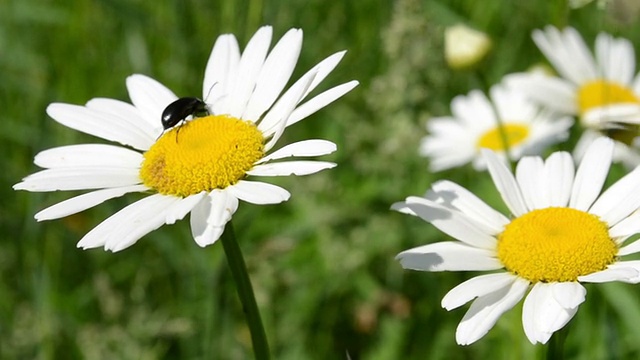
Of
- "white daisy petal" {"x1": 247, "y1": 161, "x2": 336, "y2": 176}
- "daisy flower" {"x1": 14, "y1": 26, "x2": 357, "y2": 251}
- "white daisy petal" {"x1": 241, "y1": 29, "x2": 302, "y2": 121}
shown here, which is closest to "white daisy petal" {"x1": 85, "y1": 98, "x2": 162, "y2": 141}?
"daisy flower" {"x1": 14, "y1": 26, "x2": 357, "y2": 251}

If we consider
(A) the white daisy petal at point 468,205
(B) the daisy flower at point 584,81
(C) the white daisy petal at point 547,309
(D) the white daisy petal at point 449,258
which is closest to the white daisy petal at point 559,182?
(A) the white daisy petal at point 468,205

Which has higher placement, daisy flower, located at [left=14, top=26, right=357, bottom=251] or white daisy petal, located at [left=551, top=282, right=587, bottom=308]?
daisy flower, located at [left=14, top=26, right=357, bottom=251]

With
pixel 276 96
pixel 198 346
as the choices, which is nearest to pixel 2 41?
pixel 198 346

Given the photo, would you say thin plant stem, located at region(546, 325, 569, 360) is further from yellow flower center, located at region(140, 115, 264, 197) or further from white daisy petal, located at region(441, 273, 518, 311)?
yellow flower center, located at region(140, 115, 264, 197)

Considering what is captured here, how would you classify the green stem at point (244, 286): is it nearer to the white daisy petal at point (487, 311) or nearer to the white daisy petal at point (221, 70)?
the white daisy petal at point (487, 311)

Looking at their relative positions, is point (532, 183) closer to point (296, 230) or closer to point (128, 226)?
point (128, 226)

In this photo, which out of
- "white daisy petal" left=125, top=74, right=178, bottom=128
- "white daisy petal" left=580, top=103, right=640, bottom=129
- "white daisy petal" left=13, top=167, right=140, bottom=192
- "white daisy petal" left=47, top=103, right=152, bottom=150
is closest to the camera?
"white daisy petal" left=13, top=167, right=140, bottom=192
